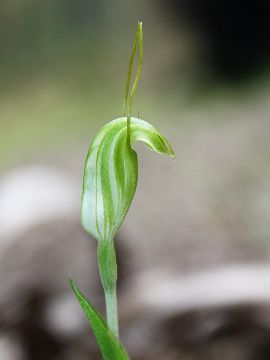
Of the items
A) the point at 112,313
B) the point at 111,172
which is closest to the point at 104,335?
the point at 112,313

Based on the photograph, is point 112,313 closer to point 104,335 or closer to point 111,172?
point 104,335

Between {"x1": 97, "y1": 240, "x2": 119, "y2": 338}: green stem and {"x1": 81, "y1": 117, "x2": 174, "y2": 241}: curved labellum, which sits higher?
{"x1": 81, "y1": 117, "x2": 174, "y2": 241}: curved labellum

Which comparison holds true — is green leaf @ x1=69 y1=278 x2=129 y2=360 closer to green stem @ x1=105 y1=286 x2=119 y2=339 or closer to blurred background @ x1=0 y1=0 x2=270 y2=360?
green stem @ x1=105 y1=286 x2=119 y2=339

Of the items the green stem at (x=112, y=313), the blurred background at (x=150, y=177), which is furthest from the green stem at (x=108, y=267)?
the blurred background at (x=150, y=177)

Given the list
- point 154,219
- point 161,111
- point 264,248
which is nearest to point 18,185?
point 264,248

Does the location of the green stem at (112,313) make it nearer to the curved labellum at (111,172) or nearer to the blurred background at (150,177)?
Answer: the curved labellum at (111,172)

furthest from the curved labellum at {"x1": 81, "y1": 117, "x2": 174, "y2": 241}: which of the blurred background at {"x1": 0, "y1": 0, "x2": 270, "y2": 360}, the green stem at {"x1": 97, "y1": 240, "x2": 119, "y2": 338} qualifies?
the blurred background at {"x1": 0, "y1": 0, "x2": 270, "y2": 360}

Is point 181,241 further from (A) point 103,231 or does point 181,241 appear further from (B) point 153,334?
(A) point 103,231
